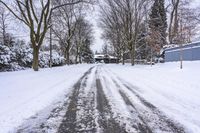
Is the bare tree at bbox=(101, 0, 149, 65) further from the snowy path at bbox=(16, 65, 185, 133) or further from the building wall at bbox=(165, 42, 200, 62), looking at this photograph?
the snowy path at bbox=(16, 65, 185, 133)

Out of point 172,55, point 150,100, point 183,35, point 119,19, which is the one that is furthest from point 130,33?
point 150,100

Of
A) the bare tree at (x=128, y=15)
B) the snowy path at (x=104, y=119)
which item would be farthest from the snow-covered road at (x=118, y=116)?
the bare tree at (x=128, y=15)

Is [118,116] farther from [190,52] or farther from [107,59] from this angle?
[107,59]

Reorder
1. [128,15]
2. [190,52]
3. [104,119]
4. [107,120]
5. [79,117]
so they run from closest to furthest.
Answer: [107,120]
[104,119]
[79,117]
[190,52]
[128,15]

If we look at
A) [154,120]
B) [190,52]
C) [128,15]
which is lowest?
[154,120]

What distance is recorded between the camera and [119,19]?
45.9 metres

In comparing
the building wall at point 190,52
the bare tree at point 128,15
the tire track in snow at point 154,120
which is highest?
the bare tree at point 128,15

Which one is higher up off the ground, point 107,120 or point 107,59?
point 107,59

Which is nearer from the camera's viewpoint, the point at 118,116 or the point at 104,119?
the point at 104,119

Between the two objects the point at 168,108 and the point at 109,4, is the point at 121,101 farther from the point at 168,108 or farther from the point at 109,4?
the point at 109,4

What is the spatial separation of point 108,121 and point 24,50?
110 feet

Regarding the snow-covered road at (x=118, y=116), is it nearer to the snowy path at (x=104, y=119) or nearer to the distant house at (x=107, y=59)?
the snowy path at (x=104, y=119)

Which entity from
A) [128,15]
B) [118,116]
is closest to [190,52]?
[128,15]

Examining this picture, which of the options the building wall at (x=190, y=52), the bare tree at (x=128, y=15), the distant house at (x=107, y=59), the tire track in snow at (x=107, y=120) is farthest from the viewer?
the distant house at (x=107, y=59)
